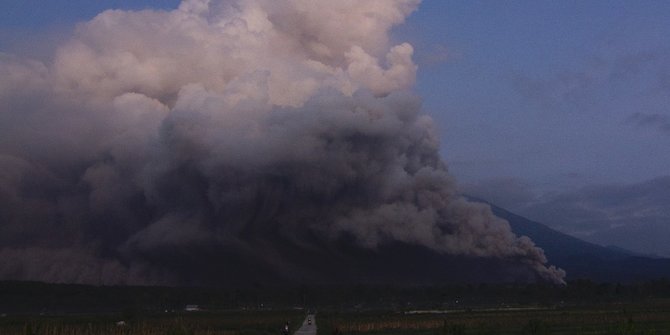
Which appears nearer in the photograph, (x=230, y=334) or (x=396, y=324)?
(x=230, y=334)

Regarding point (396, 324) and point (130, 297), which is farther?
point (130, 297)

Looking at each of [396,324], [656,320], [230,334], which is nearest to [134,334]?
[230,334]

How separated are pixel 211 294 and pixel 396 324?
11997 cm

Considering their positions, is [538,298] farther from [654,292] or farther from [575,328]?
[575,328]

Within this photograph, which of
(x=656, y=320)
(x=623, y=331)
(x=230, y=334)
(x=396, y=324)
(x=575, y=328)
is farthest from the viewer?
(x=396, y=324)

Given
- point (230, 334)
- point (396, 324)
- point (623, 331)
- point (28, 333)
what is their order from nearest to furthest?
point (28, 333), point (623, 331), point (230, 334), point (396, 324)

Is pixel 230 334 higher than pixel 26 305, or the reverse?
pixel 26 305

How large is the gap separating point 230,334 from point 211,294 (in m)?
137

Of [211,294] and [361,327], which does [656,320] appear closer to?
[361,327]

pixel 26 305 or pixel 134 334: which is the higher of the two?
pixel 26 305

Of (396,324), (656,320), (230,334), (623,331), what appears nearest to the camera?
(623,331)

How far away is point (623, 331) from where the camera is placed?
59.4 metres

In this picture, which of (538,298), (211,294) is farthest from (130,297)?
(538,298)

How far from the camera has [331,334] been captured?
6581 centimetres
